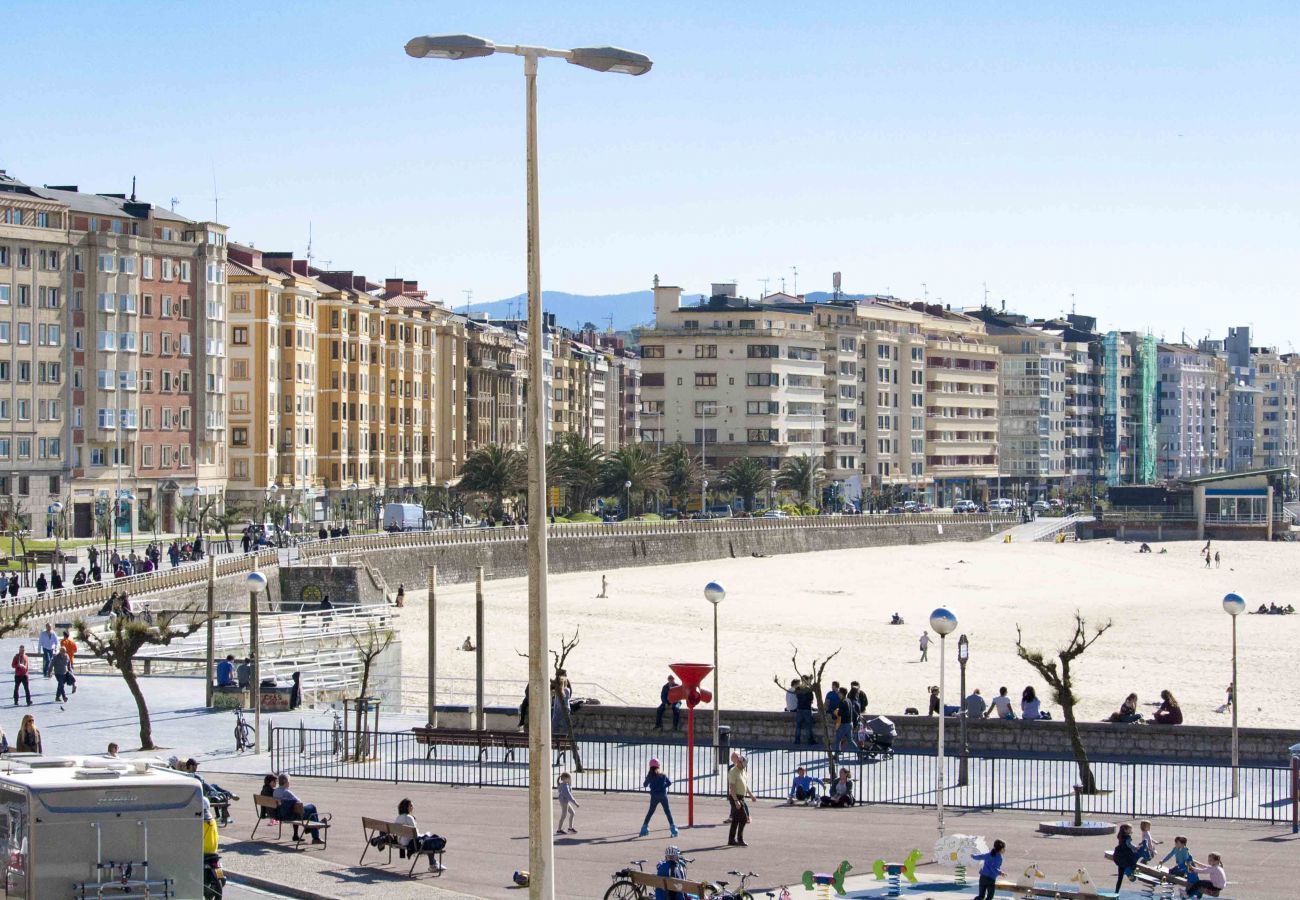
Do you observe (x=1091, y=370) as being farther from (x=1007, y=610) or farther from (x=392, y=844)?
(x=392, y=844)

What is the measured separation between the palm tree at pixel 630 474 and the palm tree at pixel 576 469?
0.60 meters

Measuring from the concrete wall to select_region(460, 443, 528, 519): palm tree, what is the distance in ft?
39.0

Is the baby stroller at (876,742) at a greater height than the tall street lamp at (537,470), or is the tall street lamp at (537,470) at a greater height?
the tall street lamp at (537,470)

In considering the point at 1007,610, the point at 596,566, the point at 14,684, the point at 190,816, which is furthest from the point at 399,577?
the point at 190,816

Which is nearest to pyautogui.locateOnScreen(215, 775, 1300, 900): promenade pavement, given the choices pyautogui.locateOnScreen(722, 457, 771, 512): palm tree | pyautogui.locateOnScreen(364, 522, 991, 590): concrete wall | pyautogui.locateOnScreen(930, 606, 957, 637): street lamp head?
pyautogui.locateOnScreen(930, 606, 957, 637): street lamp head

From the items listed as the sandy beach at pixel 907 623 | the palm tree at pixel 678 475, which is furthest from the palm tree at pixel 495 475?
the palm tree at pixel 678 475

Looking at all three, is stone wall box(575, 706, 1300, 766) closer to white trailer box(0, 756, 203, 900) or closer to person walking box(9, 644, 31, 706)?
person walking box(9, 644, 31, 706)

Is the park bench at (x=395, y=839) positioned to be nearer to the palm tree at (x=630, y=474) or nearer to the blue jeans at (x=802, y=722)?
the blue jeans at (x=802, y=722)

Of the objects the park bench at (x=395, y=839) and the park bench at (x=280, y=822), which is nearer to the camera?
the park bench at (x=395, y=839)

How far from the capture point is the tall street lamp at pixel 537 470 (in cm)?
1295

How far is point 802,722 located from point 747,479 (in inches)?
3744

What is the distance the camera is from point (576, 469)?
109 m

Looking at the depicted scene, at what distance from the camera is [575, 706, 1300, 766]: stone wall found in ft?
90.2

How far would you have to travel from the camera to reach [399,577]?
74250mm
